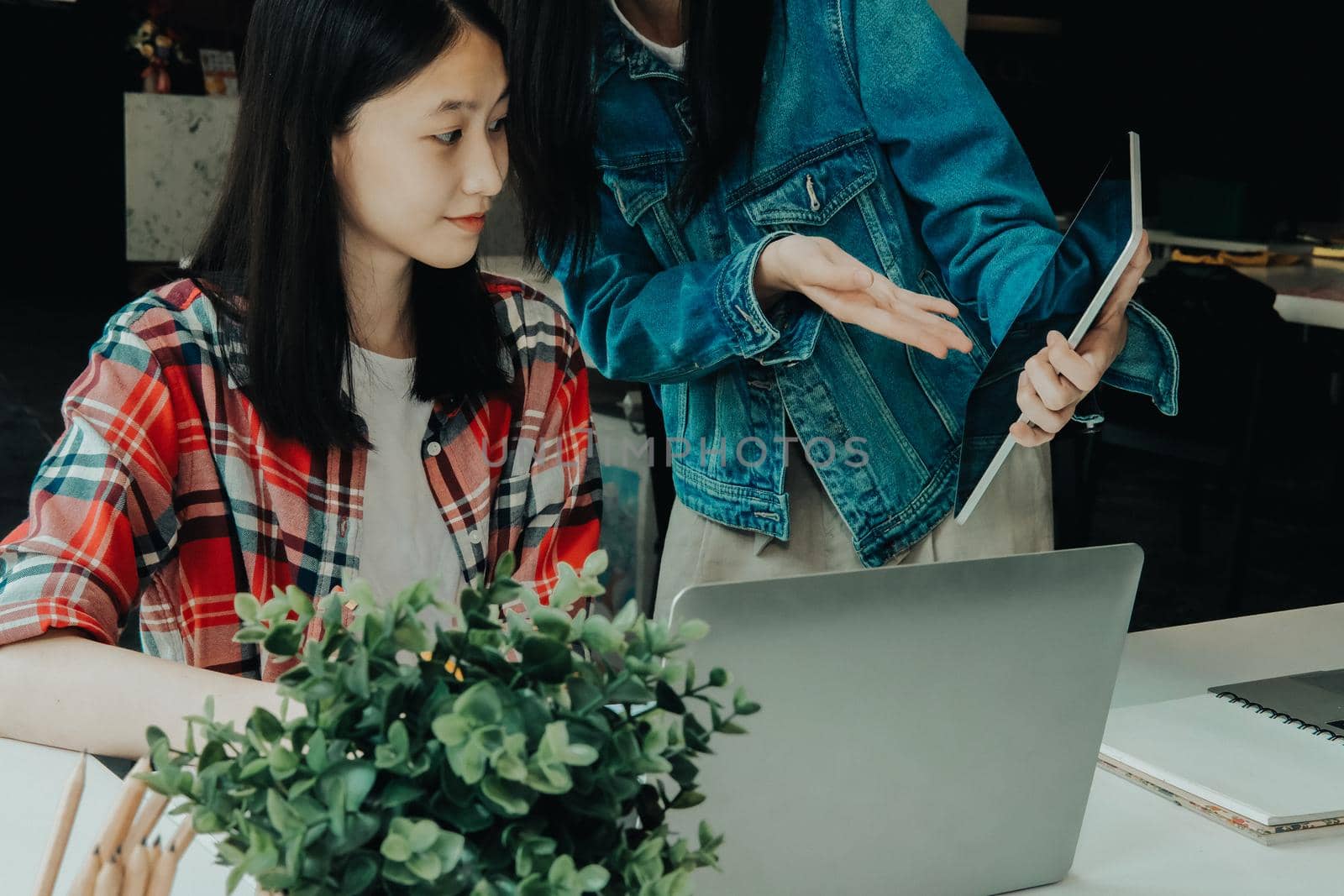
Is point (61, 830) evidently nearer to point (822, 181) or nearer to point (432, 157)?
point (432, 157)

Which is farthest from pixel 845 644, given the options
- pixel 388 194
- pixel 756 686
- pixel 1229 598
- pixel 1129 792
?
pixel 1229 598

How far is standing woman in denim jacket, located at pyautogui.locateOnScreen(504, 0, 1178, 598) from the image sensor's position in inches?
50.3

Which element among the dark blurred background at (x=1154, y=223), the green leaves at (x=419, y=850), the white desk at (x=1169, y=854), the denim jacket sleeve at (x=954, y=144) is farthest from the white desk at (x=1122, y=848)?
the dark blurred background at (x=1154, y=223)

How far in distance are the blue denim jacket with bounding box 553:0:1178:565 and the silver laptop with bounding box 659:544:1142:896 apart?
520 mm

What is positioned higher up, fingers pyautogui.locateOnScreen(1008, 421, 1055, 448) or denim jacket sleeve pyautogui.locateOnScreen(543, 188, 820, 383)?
denim jacket sleeve pyautogui.locateOnScreen(543, 188, 820, 383)

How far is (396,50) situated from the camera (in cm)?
117

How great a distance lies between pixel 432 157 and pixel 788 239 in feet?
1.07

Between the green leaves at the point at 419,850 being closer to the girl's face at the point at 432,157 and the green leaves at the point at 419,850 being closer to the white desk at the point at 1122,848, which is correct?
the white desk at the point at 1122,848

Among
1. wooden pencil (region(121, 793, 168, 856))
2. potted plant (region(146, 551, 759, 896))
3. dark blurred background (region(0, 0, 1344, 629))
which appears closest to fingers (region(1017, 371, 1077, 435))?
potted plant (region(146, 551, 759, 896))

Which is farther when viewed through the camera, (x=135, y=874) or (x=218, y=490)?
(x=218, y=490)

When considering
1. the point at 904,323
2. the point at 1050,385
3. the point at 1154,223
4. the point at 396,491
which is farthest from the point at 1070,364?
the point at 1154,223

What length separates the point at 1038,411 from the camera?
1.11 metres

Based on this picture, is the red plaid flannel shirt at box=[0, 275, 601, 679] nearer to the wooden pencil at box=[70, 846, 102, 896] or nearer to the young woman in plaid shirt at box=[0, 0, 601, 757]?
the young woman in plaid shirt at box=[0, 0, 601, 757]

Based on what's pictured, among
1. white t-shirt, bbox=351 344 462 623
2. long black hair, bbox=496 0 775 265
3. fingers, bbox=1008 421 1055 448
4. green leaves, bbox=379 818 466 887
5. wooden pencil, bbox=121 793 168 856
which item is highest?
long black hair, bbox=496 0 775 265
